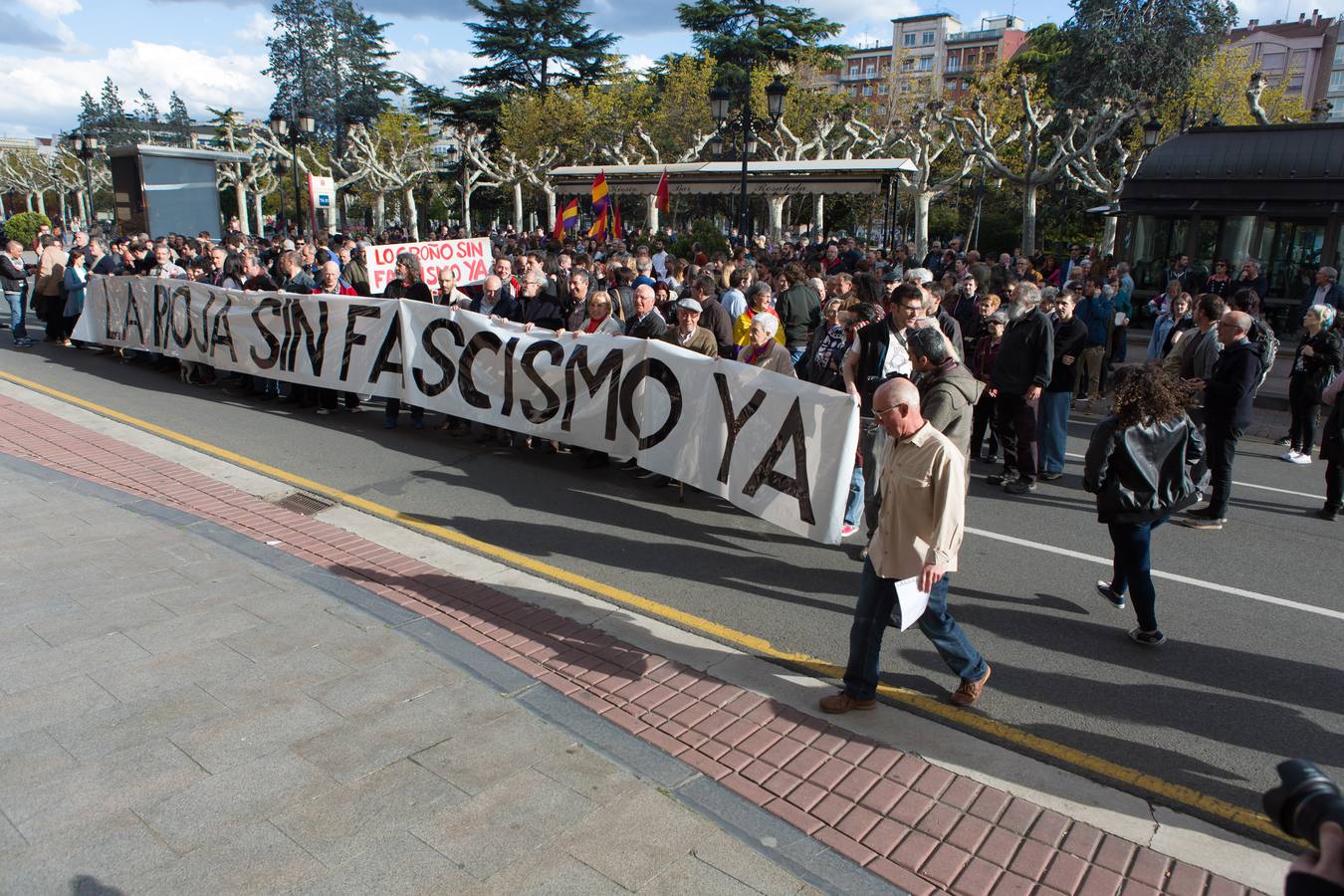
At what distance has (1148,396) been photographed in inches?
205

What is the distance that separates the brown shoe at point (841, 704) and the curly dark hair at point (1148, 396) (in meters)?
2.21

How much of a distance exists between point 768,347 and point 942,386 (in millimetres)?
1995

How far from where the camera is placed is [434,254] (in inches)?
519

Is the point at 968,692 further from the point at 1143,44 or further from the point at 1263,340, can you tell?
the point at 1143,44

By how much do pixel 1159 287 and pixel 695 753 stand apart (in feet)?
62.3

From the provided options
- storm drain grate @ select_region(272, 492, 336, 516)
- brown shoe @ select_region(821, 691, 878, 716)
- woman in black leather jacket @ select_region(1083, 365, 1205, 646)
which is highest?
woman in black leather jacket @ select_region(1083, 365, 1205, 646)

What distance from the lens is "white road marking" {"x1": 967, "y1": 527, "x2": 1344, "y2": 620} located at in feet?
19.3

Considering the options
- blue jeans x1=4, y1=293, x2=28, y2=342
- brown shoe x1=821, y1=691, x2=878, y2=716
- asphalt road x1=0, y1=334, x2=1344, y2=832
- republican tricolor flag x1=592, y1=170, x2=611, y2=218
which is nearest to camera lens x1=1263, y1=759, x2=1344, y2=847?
asphalt road x1=0, y1=334, x2=1344, y2=832

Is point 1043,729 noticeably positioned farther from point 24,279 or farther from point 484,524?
point 24,279

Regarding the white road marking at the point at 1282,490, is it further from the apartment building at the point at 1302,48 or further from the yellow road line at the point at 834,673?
the apartment building at the point at 1302,48

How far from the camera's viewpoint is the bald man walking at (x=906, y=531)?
4.22 m

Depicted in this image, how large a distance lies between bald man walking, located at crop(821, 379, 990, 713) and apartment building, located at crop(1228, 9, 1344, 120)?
312ft

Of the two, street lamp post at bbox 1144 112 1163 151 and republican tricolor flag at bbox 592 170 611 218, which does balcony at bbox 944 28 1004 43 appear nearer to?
street lamp post at bbox 1144 112 1163 151

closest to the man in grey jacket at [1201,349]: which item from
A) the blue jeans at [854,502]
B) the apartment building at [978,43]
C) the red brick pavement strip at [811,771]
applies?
the blue jeans at [854,502]
